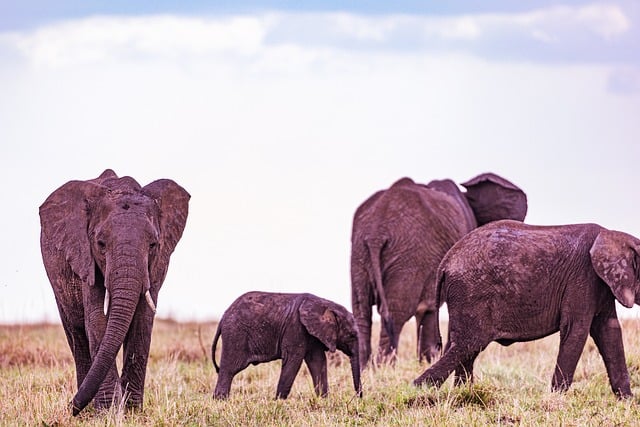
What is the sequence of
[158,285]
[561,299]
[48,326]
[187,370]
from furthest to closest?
1. [48,326]
2. [187,370]
3. [561,299]
4. [158,285]

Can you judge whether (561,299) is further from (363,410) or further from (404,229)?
(404,229)

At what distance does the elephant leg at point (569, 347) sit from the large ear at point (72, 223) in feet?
15.4

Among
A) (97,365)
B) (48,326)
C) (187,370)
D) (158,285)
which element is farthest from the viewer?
(48,326)

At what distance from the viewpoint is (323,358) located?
539 inches

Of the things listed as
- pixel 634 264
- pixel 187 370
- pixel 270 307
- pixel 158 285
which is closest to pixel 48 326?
pixel 187 370

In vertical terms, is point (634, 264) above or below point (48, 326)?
above

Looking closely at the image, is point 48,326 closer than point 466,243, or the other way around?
point 466,243

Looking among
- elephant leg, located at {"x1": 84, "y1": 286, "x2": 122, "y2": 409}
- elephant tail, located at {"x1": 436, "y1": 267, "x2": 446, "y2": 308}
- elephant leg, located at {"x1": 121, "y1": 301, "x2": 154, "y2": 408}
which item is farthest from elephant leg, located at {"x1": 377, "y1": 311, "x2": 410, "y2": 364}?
elephant leg, located at {"x1": 84, "y1": 286, "x2": 122, "y2": 409}

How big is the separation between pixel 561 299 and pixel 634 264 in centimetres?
80

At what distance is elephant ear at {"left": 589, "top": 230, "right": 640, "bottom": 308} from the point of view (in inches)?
482

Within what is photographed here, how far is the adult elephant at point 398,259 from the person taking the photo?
56.1 ft

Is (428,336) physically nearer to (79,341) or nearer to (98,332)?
(79,341)

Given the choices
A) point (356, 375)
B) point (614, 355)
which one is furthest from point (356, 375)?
point (614, 355)

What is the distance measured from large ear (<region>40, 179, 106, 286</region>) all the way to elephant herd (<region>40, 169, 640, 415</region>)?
1cm
